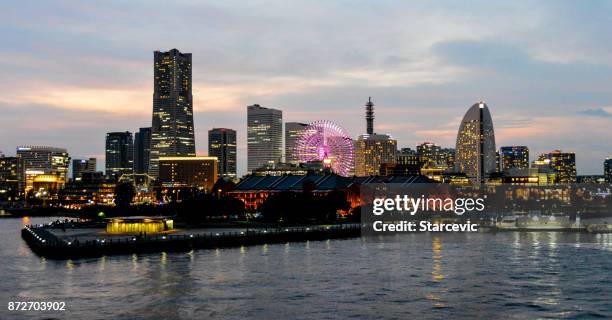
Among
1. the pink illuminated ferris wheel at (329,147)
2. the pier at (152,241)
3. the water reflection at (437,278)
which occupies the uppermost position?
the pink illuminated ferris wheel at (329,147)

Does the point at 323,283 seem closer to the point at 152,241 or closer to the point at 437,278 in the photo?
the point at 437,278

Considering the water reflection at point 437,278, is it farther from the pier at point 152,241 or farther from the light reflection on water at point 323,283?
the pier at point 152,241

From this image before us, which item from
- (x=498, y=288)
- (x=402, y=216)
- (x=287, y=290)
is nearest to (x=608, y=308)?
(x=498, y=288)

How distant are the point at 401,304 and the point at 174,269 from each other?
28.4 meters

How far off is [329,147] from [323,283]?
128 m

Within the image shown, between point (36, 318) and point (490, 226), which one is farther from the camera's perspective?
point (490, 226)

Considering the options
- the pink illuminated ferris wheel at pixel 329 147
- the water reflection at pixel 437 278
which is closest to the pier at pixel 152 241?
the water reflection at pixel 437 278

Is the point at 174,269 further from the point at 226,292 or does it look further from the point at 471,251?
the point at 471,251

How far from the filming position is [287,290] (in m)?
63.4

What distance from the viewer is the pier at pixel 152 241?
90.2m

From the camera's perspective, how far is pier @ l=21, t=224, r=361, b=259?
296 ft

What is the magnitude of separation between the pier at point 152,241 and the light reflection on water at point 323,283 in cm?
286

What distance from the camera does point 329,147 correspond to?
194m

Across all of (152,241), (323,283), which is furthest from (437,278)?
(152,241)
